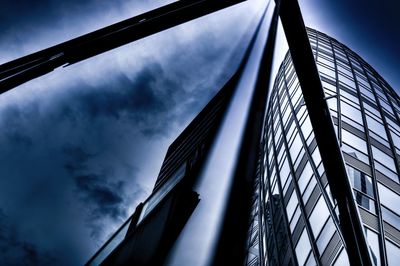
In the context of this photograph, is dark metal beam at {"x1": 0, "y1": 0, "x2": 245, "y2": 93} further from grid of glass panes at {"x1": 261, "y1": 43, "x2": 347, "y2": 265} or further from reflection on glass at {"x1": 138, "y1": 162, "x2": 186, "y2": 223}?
grid of glass panes at {"x1": 261, "y1": 43, "x2": 347, "y2": 265}

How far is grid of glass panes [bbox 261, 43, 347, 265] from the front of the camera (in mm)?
13836

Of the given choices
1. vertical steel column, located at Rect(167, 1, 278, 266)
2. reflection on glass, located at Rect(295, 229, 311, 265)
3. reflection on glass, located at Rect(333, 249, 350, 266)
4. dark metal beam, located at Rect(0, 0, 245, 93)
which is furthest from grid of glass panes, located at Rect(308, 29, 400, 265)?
vertical steel column, located at Rect(167, 1, 278, 266)

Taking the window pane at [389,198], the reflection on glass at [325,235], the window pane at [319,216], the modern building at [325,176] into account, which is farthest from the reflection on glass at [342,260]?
the window pane at [389,198]

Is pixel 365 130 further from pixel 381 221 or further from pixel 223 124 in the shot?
pixel 223 124

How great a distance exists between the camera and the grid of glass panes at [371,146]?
13.1 m

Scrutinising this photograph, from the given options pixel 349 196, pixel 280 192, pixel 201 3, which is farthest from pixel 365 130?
pixel 201 3

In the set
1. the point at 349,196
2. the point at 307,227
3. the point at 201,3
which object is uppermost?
the point at 307,227

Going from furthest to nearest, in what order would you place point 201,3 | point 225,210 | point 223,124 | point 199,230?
1. point 201,3
2. point 223,124
3. point 199,230
4. point 225,210

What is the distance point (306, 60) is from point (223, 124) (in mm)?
6163

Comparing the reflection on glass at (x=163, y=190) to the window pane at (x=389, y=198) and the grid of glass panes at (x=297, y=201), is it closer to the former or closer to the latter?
the grid of glass panes at (x=297, y=201)

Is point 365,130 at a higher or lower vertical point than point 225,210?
higher

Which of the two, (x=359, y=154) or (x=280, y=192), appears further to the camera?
(x=280, y=192)

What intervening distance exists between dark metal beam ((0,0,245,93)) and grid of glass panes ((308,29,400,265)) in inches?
232

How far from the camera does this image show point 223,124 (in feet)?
4.94
